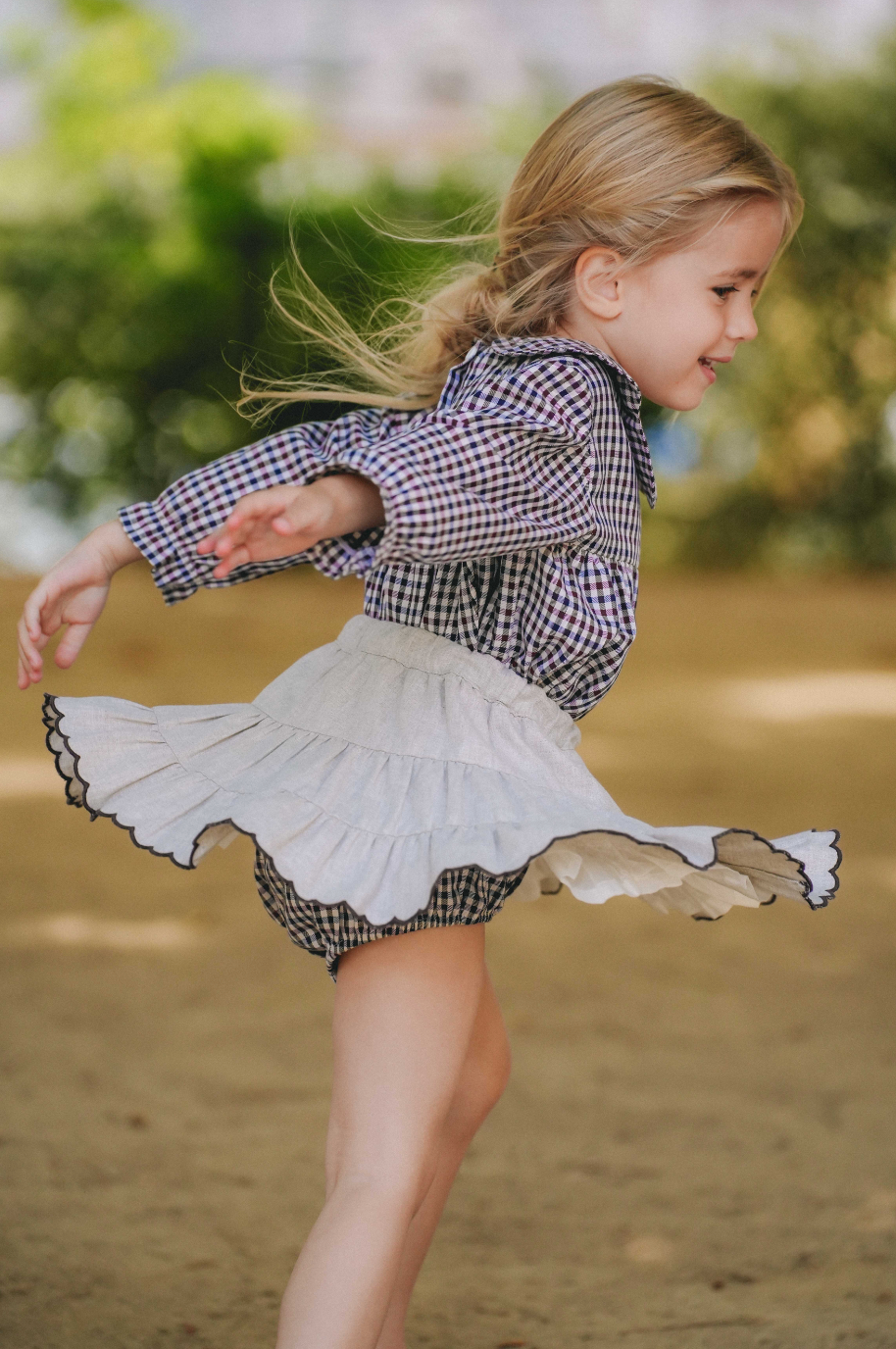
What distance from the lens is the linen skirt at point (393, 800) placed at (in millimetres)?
1392

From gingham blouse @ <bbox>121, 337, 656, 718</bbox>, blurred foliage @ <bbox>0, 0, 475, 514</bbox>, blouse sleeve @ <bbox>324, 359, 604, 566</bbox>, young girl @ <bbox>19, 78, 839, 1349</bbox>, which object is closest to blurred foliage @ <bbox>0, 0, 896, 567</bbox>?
blurred foliage @ <bbox>0, 0, 475, 514</bbox>

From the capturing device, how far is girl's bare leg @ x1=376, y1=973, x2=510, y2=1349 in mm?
1691

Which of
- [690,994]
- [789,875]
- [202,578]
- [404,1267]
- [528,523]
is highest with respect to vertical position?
[528,523]

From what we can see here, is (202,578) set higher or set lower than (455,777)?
higher

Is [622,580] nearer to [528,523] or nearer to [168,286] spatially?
[528,523]

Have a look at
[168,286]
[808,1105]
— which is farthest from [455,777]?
[168,286]

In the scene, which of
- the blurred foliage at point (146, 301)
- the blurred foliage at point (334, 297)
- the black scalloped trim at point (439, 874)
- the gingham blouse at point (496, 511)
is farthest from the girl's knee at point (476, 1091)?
the blurred foliage at point (146, 301)

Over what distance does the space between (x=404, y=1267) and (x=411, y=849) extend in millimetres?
602

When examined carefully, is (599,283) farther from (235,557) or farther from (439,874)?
(439,874)

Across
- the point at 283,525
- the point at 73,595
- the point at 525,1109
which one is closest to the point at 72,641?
the point at 73,595

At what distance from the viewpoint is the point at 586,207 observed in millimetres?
1631

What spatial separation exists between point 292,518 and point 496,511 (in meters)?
0.20

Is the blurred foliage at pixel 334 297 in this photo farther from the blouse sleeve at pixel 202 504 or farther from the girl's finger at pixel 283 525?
the girl's finger at pixel 283 525

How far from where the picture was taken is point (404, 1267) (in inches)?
66.8
